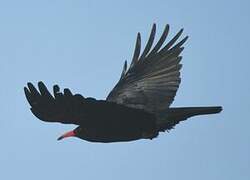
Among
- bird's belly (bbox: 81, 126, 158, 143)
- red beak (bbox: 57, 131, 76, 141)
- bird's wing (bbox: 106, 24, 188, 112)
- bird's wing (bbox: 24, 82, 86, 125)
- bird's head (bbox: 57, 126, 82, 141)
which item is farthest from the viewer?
bird's wing (bbox: 106, 24, 188, 112)

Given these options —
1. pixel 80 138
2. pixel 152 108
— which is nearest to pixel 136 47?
pixel 152 108

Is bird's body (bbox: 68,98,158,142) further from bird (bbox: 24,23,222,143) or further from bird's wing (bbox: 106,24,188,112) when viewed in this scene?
bird's wing (bbox: 106,24,188,112)

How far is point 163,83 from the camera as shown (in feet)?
63.6

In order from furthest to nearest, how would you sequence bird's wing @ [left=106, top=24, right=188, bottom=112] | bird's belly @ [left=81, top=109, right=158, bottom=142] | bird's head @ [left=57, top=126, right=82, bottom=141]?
bird's wing @ [left=106, top=24, right=188, bottom=112] → bird's head @ [left=57, top=126, right=82, bottom=141] → bird's belly @ [left=81, top=109, right=158, bottom=142]

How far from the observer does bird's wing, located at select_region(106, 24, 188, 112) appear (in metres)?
19.0

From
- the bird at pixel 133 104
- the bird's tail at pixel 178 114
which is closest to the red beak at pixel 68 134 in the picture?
the bird at pixel 133 104

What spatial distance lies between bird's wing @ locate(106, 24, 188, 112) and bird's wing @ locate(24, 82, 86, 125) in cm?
241

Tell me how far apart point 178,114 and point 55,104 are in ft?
9.31

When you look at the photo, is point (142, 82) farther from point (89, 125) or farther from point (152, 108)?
point (89, 125)

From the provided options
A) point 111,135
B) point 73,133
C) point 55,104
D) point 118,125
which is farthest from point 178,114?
point 55,104

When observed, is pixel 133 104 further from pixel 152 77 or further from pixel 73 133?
pixel 73 133

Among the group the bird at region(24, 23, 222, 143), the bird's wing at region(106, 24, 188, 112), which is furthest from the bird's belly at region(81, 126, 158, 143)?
the bird's wing at region(106, 24, 188, 112)

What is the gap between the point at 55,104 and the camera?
16344mm

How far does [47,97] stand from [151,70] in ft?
14.3
